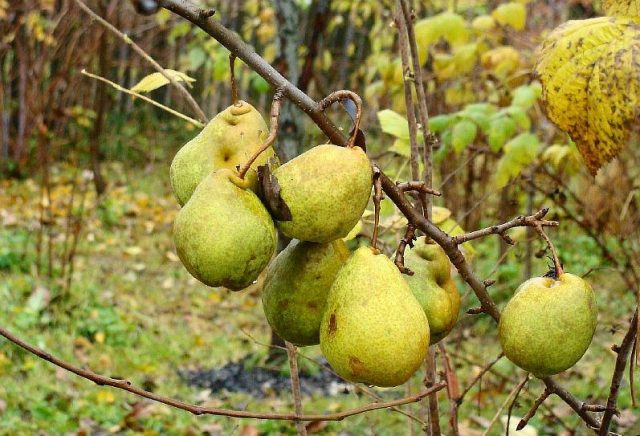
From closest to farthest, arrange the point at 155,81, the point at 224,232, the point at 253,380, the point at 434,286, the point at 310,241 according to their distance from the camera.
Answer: the point at 224,232 < the point at 310,241 < the point at 434,286 < the point at 155,81 < the point at 253,380

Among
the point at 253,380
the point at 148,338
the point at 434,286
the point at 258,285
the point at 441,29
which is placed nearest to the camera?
the point at 434,286

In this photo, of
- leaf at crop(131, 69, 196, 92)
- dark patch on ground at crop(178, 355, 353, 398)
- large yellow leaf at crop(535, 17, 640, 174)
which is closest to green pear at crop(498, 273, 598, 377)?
large yellow leaf at crop(535, 17, 640, 174)

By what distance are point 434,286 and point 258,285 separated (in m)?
5.02

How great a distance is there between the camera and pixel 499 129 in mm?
2758

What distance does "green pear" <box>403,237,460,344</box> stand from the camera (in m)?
1.13

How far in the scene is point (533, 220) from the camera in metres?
1.08

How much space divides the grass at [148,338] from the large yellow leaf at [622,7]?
1.27 m

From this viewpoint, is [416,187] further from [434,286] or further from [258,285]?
[258,285]

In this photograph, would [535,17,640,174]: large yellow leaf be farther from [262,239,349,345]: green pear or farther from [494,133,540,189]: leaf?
[494,133,540,189]: leaf

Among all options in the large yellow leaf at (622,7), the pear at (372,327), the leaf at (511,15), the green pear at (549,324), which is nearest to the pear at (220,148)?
the pear at (372,327)

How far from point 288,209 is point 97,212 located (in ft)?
21.4

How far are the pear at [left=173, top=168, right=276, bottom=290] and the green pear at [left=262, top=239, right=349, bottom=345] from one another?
99 mm

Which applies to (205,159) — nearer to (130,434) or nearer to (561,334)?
(561,334)

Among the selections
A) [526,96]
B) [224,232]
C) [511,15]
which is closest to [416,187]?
[224,232]
